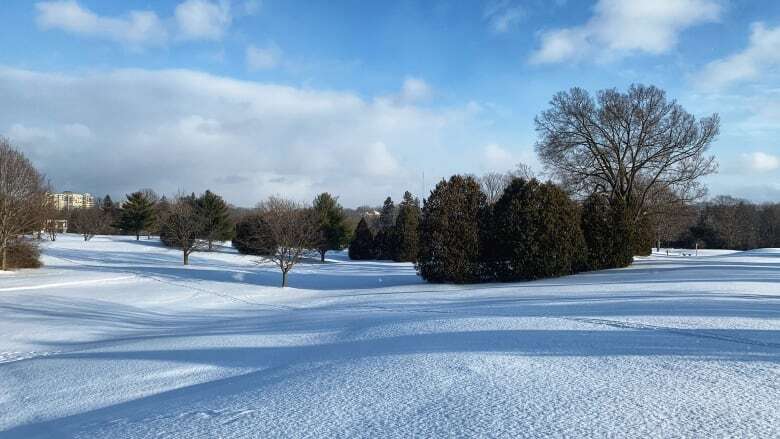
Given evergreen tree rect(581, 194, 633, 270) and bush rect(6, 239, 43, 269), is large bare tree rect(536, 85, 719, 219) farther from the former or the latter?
bush rect(6, 239, 43, 269)

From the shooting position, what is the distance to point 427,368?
6309 millimetres

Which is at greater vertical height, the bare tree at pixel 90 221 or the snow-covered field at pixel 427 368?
the bare tree at pixel 90 221

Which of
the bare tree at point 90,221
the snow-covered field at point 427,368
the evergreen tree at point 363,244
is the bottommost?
the snow-covered field at point 427,368

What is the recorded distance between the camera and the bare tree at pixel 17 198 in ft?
97.7

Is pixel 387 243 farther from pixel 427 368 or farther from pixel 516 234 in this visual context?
pixel 427 368

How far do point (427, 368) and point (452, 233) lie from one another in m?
16.8

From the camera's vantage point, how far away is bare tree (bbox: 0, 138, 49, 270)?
29.8 metres

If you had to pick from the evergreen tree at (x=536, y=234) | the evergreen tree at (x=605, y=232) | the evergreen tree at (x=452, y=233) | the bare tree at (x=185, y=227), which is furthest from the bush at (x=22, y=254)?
Result: the evergreen tree at (x=605, y=232)

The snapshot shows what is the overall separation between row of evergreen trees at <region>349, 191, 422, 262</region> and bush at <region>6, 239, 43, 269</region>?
27983 mm

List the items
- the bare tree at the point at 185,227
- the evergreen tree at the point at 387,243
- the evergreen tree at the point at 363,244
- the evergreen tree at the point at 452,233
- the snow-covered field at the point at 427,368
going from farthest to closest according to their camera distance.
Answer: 1. the evergreen tree at the point at 363,244
2. the evergreen tree at the point at 387,243
3. the bare tree at the point at 185,227
4. the evergreen tree at the point at 452,233
5. the snow-covered field at the point at 427,368

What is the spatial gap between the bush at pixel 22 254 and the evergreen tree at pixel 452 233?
2412cm

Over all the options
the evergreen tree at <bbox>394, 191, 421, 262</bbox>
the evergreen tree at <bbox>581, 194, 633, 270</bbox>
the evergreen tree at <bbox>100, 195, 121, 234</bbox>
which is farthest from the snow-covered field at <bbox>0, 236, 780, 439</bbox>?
the evergreen tree at <bbox>100, 195, 121, 234</bbox>

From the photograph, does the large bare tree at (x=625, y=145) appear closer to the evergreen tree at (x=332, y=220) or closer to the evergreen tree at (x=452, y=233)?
the evergreen tree at (x=452, y=233)

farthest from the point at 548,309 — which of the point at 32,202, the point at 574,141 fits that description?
the point at 32,202
